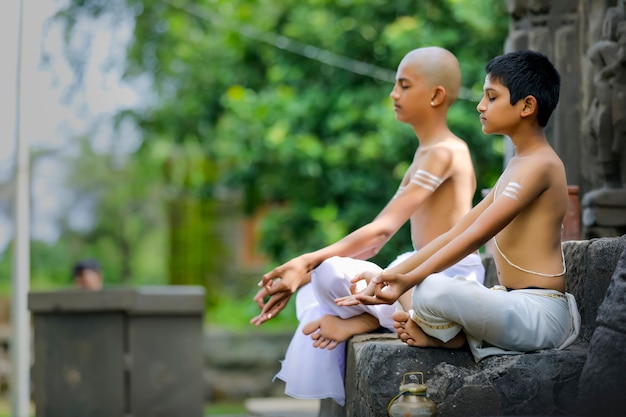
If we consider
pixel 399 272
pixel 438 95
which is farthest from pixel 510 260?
pixel 438 95

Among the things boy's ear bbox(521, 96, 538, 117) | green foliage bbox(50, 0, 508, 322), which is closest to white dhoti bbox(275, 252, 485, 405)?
boy's ear bbox(521, 96, 538, 117)

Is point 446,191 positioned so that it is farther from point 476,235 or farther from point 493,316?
point 493,316

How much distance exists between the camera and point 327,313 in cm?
455

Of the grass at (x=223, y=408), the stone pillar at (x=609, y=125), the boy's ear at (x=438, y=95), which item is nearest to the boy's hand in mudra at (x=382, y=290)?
the boy's ear at (x=438, y=95)

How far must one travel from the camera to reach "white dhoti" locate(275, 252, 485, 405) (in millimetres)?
4340

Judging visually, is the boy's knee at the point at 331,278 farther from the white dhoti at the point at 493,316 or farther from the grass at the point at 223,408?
the grass at the point at 223,408

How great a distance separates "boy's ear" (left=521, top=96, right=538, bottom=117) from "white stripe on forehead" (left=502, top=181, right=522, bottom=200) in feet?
0.92

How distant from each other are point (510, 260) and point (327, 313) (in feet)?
3.01

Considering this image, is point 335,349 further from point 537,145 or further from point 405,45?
point 405,45

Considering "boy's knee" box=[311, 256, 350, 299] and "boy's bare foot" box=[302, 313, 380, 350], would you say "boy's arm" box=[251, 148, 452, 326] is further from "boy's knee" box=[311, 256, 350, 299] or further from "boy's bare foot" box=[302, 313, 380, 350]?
"boy's bare foot" box=[302, 313, 380, 350]

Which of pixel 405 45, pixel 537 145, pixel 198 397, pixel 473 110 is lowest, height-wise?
pixel 198 397

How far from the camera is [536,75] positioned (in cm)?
398

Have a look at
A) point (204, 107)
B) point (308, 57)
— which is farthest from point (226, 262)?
point (308, 57)

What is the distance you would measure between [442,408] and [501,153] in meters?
6.61
